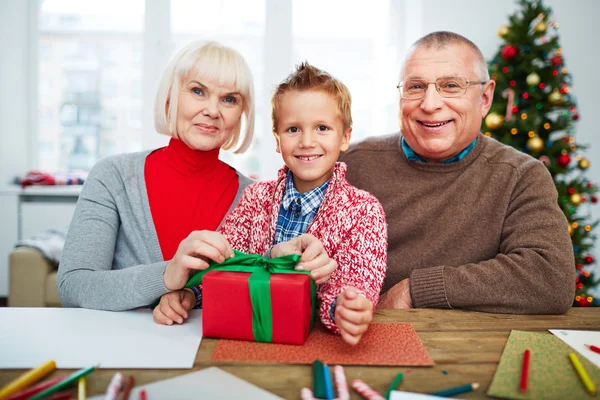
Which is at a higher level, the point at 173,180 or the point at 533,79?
the point at 533,79

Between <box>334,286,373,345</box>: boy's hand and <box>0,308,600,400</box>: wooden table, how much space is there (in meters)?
0.07

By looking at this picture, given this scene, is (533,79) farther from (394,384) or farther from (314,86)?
(394,384)

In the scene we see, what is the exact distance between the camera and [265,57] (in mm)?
4375

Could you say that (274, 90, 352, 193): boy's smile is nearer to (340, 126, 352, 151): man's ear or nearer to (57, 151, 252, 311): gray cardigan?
(340, 126, 352, 151): man's ear

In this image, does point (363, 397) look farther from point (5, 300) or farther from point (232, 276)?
point (5, 300)

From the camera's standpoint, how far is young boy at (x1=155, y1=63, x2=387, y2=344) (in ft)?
3.75

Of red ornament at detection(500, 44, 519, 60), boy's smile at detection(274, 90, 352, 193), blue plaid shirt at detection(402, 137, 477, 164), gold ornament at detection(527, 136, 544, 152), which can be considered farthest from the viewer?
red ornament at detection(500, 44, 519, 60)

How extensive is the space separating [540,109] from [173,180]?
2.85 metres

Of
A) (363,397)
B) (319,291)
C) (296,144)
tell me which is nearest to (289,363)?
(363,397)

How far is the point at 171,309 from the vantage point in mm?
1062

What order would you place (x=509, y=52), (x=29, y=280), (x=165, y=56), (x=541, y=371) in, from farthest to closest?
(x=165, y=56)
(x=509, y=52)
(x=29, y=280)
(x=541, y=371)

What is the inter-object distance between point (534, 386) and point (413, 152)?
113 cm

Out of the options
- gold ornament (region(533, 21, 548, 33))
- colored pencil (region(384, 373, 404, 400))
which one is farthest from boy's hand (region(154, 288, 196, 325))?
gold ornament (region(533, 21, 548, 33))

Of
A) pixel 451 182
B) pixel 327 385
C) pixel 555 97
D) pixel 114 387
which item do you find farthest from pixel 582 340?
pixel 555 97
